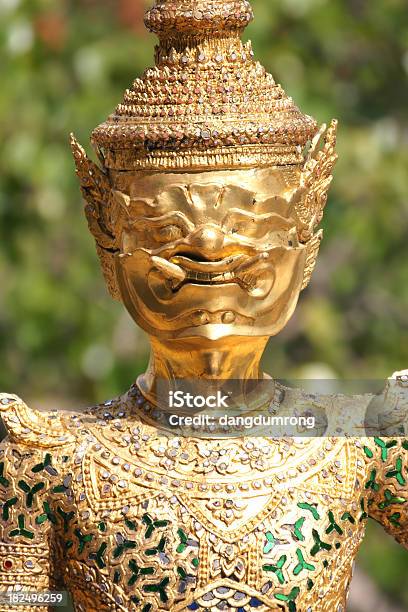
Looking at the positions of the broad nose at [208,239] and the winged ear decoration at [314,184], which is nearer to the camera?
the broad nose at [208,239]

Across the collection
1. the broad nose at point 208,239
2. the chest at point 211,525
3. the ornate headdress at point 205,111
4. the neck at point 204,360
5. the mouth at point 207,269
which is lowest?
the chest at point 211,525

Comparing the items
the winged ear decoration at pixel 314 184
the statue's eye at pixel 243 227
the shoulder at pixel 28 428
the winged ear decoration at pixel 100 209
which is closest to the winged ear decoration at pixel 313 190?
the winged ear decoration at pixel 314 184

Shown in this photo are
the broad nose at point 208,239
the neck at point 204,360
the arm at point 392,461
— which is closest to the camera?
the broad nose at point 208,239

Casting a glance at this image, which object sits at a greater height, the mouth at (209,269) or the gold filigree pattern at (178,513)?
the mouth at (209,269)

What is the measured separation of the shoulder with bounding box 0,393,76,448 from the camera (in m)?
2.62

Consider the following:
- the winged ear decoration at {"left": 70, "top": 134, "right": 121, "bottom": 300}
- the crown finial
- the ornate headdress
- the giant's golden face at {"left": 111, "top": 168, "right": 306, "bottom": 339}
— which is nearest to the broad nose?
the giant's golden face at {"left": 111, "top": 168, "right": 306, "bottom": 339}

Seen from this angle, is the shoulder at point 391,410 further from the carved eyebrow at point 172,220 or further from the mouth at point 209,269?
the carved eyebrow at point 172,220

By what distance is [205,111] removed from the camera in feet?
8.05

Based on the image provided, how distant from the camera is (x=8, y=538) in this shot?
2604mm

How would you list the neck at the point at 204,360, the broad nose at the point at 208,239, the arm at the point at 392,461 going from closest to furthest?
the broad nose at the point at 208,239 → the neck at the point at 204,360 → the arm at the point at 392,461

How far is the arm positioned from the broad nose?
1.54ft

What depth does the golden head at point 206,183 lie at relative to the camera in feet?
8.03

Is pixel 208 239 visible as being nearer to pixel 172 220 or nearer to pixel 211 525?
pixel 172 220

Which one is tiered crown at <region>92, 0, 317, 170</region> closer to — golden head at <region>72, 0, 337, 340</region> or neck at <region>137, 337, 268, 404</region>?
golden head at <region>72, 0, 337, 340</region>
